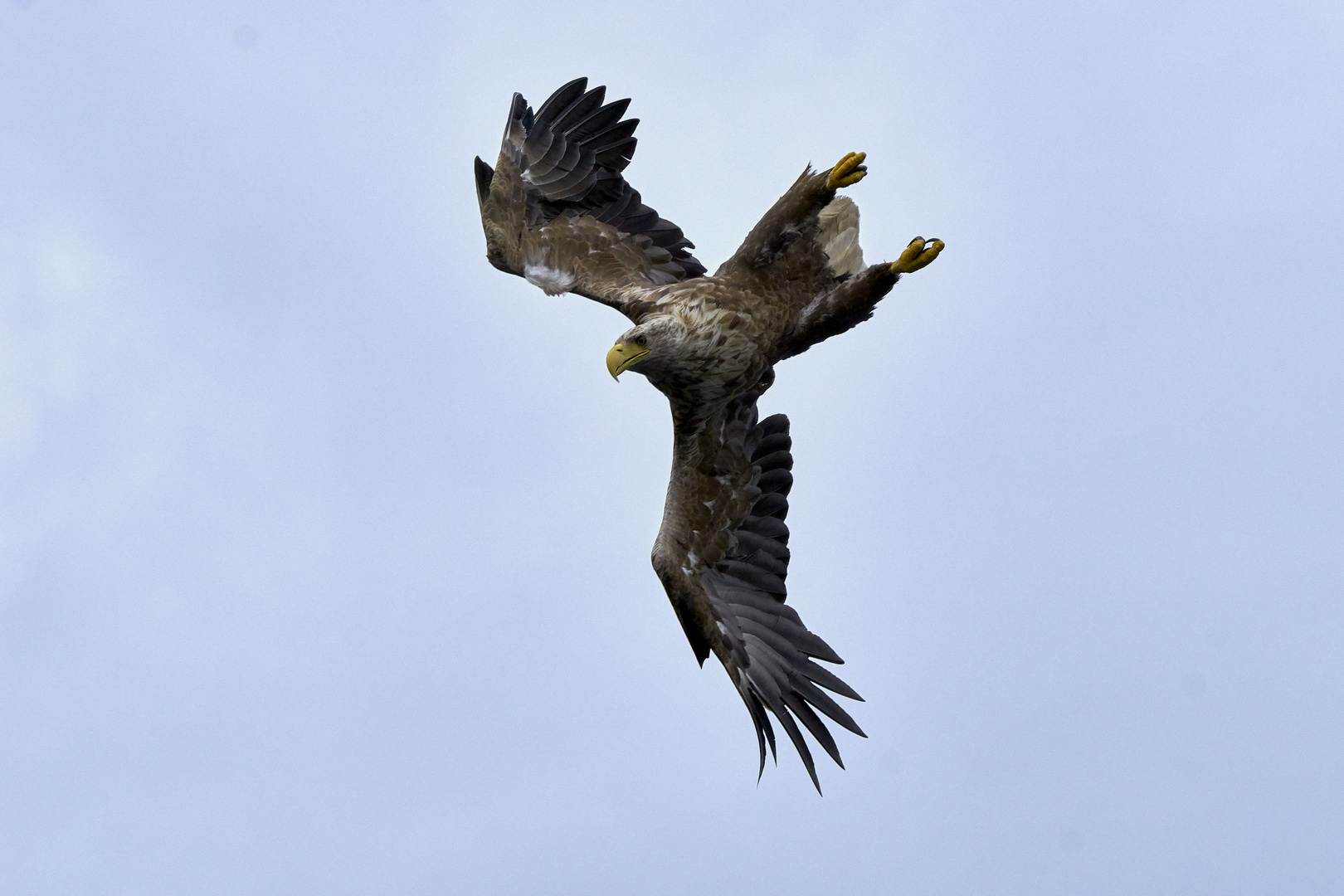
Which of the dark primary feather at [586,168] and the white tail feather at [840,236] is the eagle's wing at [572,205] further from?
the white tail feather at [840,236]

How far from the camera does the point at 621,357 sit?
32.9 feet

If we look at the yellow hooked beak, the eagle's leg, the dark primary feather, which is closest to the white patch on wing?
the dark primary feather

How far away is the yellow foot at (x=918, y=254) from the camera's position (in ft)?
33.7

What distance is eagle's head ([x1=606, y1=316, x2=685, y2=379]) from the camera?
10.0 metres

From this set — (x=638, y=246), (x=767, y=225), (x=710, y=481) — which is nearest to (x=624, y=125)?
(x=638, y=246)

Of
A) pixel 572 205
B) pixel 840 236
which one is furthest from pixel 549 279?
pixel 840 236

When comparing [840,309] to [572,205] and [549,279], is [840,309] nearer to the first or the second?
[549,279]

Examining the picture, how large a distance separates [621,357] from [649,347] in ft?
0.67

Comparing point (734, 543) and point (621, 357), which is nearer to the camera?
point (621, 357)

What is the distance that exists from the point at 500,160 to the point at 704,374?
2.47 metres

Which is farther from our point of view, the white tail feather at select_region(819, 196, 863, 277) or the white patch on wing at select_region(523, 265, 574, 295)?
the white patch on wing at select_region(523, 265, 574, 295)

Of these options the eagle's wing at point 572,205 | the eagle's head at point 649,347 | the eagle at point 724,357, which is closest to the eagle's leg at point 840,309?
the eagle at point 724,357

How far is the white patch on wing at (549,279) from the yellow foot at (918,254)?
249 cm

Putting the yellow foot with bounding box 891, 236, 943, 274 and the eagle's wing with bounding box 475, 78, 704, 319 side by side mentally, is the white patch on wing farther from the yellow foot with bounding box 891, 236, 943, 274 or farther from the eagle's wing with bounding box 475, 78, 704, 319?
the yellow foot with bounding box 891, 236, 943, 274
